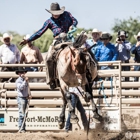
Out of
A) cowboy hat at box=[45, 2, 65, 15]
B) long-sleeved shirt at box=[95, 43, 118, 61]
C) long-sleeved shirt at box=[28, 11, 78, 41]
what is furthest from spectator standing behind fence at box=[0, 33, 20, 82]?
long-sleeved shirt at box=[95, 43, 118, 61]

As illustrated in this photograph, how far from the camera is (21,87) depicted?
39.4 feet

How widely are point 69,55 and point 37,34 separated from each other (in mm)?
1494

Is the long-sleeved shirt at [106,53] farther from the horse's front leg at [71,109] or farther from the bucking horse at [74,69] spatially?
the horse's front leg at [71,109]

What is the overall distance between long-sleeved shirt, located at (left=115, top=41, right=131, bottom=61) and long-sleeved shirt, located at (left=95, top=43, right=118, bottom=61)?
1.05ft

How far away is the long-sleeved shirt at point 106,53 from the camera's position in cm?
1276

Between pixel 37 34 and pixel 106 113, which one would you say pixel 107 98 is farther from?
pixel 37 34

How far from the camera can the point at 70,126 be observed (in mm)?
12438

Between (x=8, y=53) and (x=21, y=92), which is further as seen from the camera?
(x=8, y=53)

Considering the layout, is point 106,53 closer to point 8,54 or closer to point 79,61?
point 8,54

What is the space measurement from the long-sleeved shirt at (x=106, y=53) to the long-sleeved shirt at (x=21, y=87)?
2082 mm

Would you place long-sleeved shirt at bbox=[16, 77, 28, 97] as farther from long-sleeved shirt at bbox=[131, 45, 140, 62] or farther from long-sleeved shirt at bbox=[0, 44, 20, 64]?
long-sleeved shirt at bbox=[131, 45, 140, 62]

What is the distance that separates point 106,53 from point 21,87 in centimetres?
238

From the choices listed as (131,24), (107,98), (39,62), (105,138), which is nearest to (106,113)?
(107,98)

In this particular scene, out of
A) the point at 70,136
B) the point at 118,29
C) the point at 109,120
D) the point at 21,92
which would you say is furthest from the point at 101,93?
the point at 118,29
